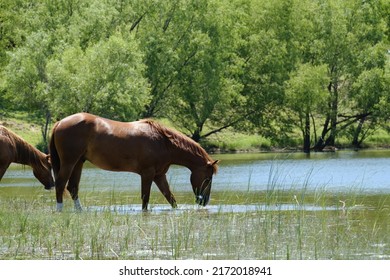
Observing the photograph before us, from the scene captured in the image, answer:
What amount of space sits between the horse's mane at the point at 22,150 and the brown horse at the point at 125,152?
4.36 feet

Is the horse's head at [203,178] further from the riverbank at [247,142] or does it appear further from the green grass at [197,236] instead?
the riverbank at [247,142]

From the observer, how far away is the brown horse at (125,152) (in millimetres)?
18781

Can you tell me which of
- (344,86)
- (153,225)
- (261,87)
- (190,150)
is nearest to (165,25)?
(261,87)

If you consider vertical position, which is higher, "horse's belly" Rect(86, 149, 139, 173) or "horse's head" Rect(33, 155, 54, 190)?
"horse's belly" Rect(86, 149, 139, 173)

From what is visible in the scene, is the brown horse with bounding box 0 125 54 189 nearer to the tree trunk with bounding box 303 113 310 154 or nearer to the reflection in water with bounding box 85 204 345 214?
the reflection in water with bounding box 85 204 345 214

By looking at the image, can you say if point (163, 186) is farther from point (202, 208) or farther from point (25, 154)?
point (25, 154)

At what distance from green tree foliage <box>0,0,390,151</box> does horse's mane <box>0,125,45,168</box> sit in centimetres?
2900

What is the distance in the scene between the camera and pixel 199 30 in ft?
193

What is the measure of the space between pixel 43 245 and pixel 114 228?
71.6 inches

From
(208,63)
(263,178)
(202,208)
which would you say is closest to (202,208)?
(202,208)

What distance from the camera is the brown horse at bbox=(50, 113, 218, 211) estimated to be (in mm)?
18781

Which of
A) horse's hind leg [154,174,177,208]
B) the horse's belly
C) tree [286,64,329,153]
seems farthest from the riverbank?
the horse's belly

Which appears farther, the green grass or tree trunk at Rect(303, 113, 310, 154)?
tree trunk at Rect(303, 113, 310, 154)

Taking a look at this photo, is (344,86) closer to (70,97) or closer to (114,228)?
(70,97)
